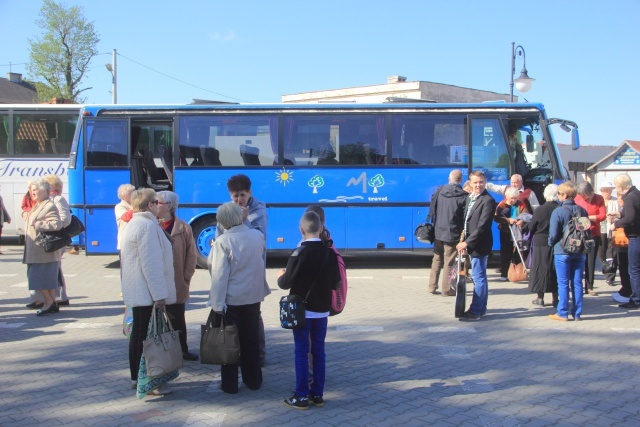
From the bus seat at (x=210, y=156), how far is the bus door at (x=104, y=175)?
155 cm

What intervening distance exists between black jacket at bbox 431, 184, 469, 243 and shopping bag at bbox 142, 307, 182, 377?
5.25 metres

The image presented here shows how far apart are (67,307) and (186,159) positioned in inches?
169

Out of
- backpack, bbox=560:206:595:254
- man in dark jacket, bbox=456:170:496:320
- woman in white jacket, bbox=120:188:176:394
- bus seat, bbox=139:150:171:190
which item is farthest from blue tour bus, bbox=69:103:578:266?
woman in white jacket, bbox=120:188:176:394

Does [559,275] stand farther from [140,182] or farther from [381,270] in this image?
[140,182]

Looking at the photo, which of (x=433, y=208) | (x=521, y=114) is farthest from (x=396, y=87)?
(x=433, y=208)

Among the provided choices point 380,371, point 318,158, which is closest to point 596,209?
point 318,158

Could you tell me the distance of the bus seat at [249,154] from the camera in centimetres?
1256

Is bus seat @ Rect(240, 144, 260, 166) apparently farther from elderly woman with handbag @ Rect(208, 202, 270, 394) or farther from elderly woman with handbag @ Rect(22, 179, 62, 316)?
elderly woman with handbag @ Rect(208, 202, 270, 394)

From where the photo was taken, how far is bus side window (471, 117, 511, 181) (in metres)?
12.4

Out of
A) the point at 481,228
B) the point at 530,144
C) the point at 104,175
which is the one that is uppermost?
the point at 530,144

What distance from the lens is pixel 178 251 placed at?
5910 mm

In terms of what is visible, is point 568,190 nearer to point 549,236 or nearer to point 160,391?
point 549,236

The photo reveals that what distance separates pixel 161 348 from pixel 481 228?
459 cm

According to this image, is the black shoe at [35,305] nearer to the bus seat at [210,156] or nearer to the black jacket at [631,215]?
the bus seat at [210,156]
